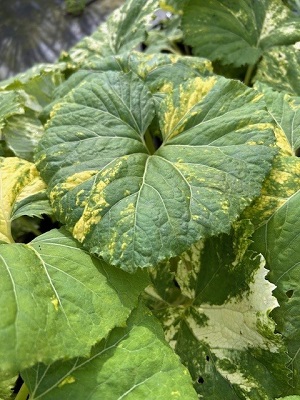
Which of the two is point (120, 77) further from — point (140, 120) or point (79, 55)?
point (79, 55)

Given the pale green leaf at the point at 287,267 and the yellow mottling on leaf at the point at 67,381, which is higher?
the pale green leaf at the point at 287,267

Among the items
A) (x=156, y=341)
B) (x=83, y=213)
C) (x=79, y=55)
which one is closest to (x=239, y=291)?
(x=156, y=341)

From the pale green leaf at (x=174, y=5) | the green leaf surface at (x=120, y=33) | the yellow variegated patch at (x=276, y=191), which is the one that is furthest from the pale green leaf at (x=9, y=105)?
the yellow variegated patch at (x=276, y=191)

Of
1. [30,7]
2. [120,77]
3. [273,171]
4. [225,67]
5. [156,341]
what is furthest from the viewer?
[30,7]

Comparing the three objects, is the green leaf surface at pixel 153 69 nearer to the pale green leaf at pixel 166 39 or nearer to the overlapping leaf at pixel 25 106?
the overlapping leaf at pixel 25 106

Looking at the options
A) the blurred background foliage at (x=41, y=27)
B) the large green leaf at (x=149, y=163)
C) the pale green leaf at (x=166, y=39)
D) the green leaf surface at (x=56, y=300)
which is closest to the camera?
the green leaf surface at (x=56, y=300)

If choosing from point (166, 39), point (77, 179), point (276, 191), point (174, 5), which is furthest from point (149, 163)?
point (166, 39)

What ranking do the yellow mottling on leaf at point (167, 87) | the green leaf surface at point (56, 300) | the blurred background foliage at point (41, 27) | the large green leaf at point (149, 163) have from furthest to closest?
the blurred background foliage at point (41, 27)
the yellow mottling on leaf at point (167, 87)
the large green leaf at point (149, 163)
the green leaf surface at point (56, 300)

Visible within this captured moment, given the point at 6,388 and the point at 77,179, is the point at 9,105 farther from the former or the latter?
the point at 6,388
